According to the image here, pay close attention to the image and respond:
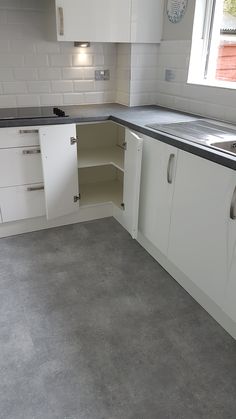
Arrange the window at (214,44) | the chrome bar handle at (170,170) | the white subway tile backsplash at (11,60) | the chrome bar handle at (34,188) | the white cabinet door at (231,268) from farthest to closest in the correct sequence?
the white subway tile backsplash at (11,60)
the chrome bar handle at (34,188)
the window at (214,44)
the chrome bar handle at (170,170)
the white cabinet door at (231,268)

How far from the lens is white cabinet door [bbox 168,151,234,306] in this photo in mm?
1477

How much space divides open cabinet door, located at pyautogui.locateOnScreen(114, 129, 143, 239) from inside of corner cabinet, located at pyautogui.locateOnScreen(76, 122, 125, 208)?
34 cm

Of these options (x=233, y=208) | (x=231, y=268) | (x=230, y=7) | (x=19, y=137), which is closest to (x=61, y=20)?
(x=19, y=137)

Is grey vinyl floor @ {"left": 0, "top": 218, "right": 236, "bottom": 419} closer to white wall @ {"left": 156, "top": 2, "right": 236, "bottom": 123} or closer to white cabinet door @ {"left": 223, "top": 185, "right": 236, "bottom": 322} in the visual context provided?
white cabinet door @ {"left": 223, "top": 185, "right": 236, "bottom": 322}

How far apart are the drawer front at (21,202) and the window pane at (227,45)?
5.17 feet

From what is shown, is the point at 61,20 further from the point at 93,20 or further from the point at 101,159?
the point at 101,159

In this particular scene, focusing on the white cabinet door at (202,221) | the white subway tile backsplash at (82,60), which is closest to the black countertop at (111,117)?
the white cabinet door at (202,221)

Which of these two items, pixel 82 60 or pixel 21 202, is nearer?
pixel 21 202

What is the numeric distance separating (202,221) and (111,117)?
3.83 feet

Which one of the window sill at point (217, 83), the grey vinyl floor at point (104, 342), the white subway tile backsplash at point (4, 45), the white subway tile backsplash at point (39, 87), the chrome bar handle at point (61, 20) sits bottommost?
the grey vinyl floor at point (104, 342)

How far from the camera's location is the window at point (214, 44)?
2.25 metres

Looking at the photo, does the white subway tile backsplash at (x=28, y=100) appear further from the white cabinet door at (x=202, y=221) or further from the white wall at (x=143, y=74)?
the white cabinet door at (x=202, y=221)

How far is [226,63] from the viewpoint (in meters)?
2.32

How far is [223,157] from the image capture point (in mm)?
1405
